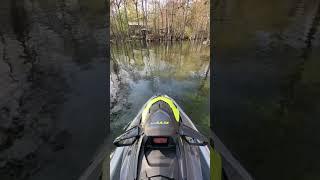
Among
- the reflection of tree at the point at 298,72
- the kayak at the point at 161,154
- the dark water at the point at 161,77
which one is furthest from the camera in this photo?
the dark water at the point at 161,77

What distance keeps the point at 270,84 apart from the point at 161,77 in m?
9.50

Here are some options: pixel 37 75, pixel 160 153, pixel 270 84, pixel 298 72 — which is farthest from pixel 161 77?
pixel 37 75

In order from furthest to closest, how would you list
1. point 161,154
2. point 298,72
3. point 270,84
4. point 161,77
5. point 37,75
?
point 161,77 → point 161,154 → point 270,84 → point 298,72 → point 37,75

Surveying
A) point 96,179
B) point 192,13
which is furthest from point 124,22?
point 96,179

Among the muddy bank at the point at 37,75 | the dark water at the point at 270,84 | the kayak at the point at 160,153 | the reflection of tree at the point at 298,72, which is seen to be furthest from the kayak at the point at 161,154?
the muddy bank at the point at 37,75

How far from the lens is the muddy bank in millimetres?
925

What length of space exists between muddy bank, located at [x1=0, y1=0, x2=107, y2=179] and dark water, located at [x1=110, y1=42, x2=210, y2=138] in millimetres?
5214

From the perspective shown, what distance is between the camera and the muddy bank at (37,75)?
925 millimetres

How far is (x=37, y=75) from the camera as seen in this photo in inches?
42.3

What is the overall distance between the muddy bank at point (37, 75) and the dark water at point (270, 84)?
0.72m

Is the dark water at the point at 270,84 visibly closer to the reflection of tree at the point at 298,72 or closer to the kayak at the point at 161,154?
the reflection of tree at the point at 298,72

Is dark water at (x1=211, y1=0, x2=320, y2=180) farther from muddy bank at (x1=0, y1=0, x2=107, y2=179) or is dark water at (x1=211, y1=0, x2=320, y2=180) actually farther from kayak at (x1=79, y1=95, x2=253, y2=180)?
kayak at (x1=79, y1=95, x2=253, y2=180)

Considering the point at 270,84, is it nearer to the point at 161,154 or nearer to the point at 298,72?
the point at 298,72

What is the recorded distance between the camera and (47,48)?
1.15 metres
